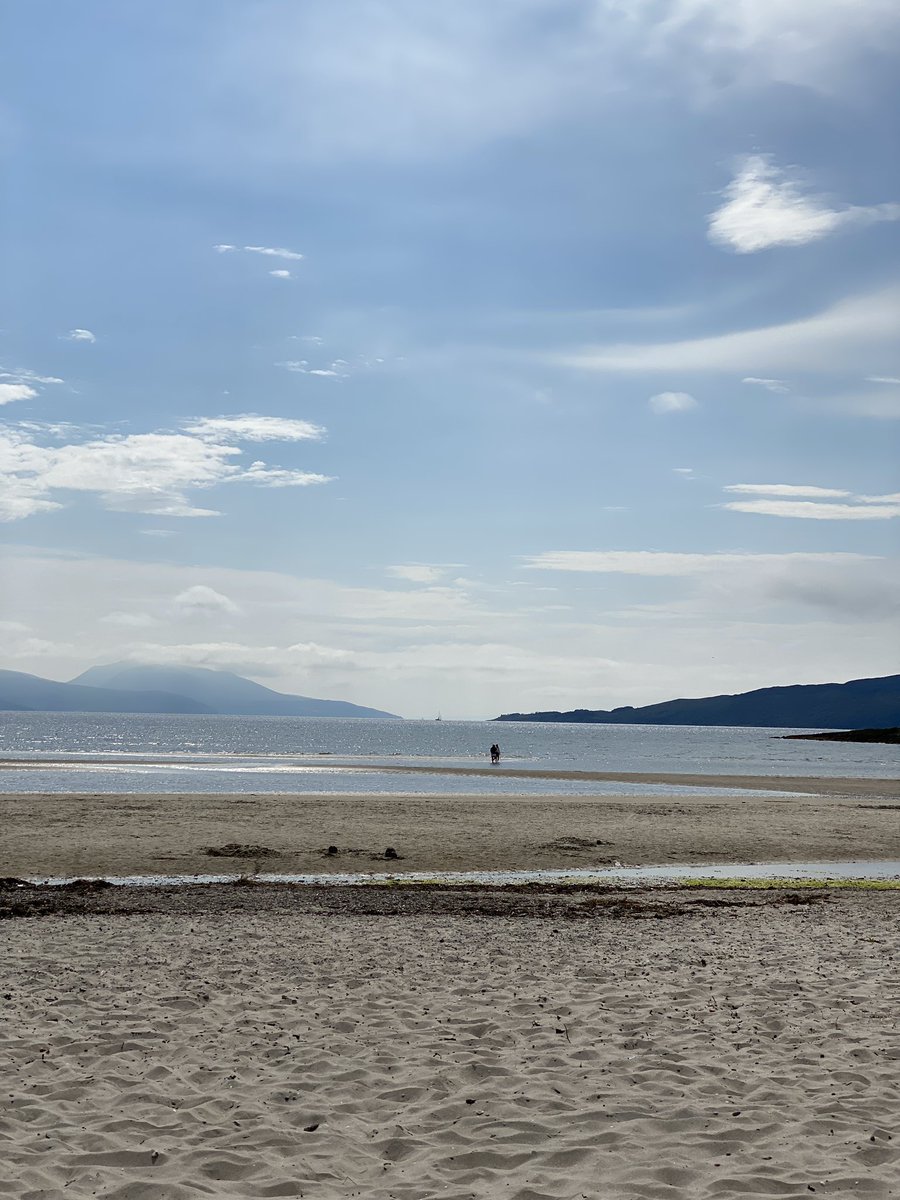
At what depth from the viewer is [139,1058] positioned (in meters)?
8.70

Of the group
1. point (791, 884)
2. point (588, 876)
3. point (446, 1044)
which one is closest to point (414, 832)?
point (588, 876)

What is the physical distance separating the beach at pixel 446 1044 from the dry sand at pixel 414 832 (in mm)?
6223

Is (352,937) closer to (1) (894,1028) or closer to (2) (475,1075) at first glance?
(2) (475,1075)

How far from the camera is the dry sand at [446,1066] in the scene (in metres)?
6.66

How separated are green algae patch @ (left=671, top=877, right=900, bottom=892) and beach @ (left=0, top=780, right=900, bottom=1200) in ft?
6.01

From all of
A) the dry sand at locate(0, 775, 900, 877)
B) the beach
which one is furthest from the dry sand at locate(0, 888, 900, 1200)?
the dry sand at locate(0, 775, 900, 877)

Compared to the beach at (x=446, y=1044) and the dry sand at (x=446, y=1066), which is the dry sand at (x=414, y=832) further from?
the dry sand at (x=446, y=1066)

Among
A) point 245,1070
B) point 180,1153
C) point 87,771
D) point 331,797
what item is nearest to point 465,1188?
point 180,1153

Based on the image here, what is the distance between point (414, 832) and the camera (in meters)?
30.7

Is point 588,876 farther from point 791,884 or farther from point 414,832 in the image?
point 414,832

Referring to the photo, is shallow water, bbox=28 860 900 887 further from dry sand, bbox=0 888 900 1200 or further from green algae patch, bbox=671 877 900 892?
dry sand, bbox=0 888 900 1200

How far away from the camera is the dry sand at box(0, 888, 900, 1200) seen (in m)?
6.66

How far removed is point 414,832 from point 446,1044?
21794 mm

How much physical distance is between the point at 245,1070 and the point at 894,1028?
19.2 feet
